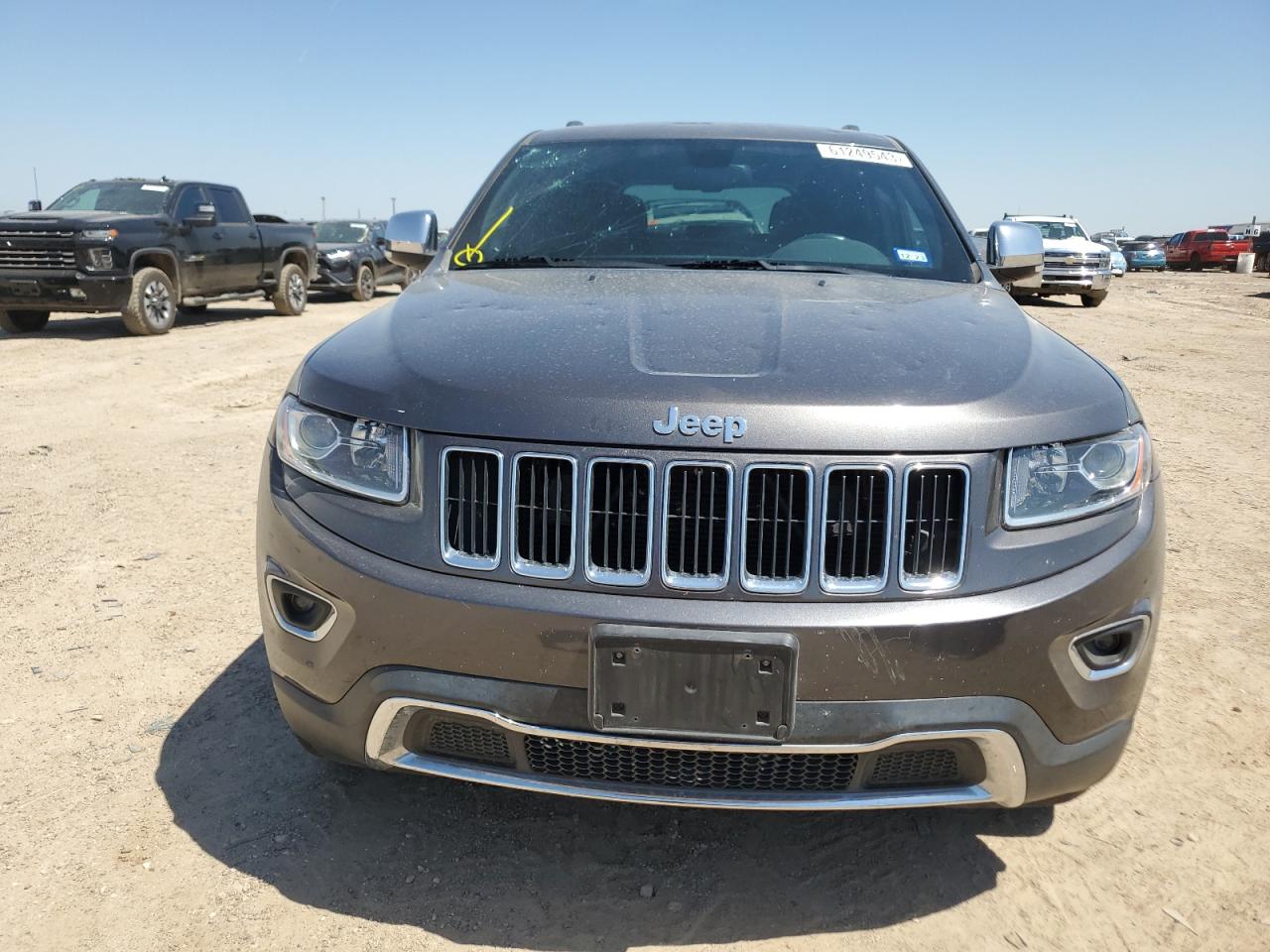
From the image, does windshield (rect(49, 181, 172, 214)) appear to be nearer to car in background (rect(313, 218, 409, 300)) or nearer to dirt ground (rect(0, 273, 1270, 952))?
car in background (rect(313, 218, 409, 300))

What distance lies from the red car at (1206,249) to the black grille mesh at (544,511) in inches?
1670

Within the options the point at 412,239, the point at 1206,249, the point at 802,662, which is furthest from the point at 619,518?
the point at 1206,249

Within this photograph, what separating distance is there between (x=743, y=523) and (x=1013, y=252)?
7.23 feet

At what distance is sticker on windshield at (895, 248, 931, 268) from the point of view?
3156 mm

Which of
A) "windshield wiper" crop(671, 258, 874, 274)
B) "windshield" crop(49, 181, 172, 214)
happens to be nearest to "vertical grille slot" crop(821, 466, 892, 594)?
"windshield wiper" crop(671, 258, 874, 274)

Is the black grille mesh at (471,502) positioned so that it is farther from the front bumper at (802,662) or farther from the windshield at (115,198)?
the windshield at (115,198)

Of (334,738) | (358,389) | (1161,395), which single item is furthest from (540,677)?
(1161,395)

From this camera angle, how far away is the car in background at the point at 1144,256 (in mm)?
40938

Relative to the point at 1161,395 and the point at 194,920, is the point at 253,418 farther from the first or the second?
the point at 1161,395

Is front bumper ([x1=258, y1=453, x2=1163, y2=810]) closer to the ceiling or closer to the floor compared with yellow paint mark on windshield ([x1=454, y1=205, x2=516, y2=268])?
closer to the floor

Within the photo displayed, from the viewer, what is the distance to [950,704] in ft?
6.33

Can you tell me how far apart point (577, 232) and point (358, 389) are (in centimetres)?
138

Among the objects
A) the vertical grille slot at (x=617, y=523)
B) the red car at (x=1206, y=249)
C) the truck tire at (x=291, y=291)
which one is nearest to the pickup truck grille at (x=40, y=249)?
the truck tire at (x=291, y=291)

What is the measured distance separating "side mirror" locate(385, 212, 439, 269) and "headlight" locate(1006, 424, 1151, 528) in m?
2.38
